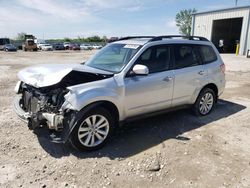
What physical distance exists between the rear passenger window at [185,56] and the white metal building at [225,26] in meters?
24.5

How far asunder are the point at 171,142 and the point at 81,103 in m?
1.75

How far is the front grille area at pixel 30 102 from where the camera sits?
3851mm

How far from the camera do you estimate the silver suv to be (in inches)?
139

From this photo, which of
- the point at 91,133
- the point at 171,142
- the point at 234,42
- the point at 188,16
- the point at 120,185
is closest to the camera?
the point at 120,185

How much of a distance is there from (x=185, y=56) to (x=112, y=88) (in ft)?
6.41

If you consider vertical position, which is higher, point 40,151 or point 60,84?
point 60,84

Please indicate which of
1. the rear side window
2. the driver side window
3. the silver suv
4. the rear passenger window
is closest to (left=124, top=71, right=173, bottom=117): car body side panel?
the silver suv

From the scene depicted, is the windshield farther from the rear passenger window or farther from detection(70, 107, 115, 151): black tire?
the rear passenger window

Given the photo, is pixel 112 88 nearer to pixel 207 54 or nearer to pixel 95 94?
pixel 95 94

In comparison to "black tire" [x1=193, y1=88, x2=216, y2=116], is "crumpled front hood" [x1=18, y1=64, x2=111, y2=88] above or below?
above

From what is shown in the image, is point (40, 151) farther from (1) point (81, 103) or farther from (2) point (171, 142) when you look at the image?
(2) point (171, 142)

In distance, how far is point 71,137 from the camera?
355cm

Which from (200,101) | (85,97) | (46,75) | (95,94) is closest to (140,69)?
(95,94)

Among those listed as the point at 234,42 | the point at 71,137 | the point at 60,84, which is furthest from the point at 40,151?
the point at 234,42
